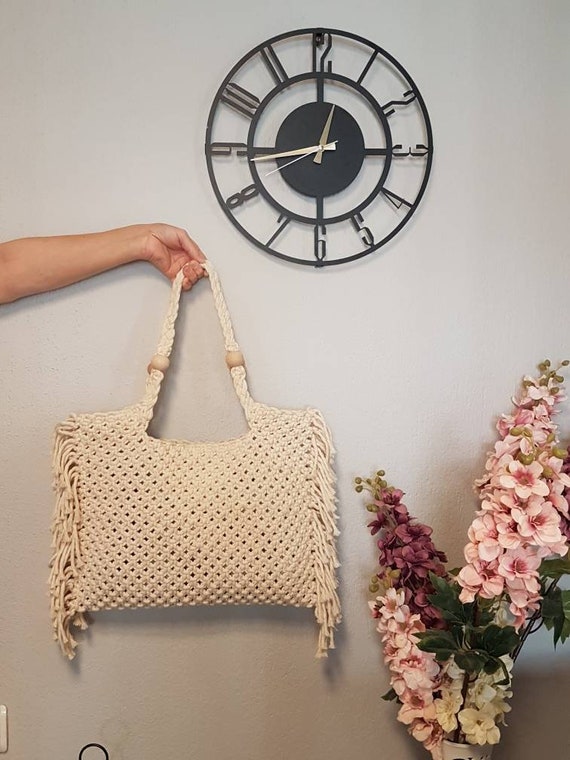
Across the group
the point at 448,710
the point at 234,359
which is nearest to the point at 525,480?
the point at 448,710

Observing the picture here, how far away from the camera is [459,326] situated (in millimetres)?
1424

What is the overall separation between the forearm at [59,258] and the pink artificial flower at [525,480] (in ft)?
2.28

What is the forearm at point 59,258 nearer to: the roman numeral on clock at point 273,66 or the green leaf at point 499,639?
the roman numeral on clock at point 273,66

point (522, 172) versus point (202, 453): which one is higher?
point (522, 172)

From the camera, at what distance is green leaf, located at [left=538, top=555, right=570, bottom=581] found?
3.92 feet

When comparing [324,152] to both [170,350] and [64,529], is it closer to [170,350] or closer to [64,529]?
[170,350]

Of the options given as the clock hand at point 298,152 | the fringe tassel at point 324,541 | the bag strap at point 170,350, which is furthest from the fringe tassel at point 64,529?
the clock hand at point 298,152

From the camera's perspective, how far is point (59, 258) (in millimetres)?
1293

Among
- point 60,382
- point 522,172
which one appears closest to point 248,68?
point 522,172

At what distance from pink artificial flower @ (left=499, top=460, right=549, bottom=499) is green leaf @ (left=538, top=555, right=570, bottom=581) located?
0.16 meters

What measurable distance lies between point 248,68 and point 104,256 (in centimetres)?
42

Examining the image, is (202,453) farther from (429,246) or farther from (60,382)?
(429,246)

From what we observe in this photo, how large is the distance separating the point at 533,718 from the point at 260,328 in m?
0.87

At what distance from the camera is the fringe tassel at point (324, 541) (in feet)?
4.24
